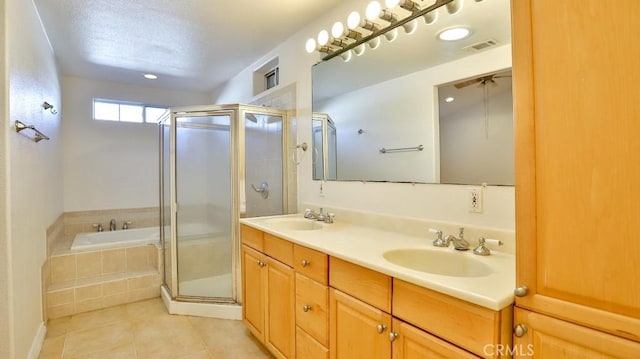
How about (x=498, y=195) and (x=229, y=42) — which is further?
(x=229, y=42)

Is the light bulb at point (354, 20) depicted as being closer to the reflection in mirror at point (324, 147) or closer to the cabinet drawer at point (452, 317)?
the reflection in mirror at point (324, 147)

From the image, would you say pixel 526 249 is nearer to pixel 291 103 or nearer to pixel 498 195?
pixel 498 195

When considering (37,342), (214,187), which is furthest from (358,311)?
(37,342)

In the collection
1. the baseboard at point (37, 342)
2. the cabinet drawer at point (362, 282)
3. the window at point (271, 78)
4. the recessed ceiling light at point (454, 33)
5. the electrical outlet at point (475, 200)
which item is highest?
the window at point (271, 78)

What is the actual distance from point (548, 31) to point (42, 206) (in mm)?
3360

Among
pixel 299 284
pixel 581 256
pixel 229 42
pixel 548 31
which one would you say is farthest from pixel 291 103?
pixel 581 256

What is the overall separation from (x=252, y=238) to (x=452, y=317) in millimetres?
1491

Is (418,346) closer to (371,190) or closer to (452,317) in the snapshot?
(452,317)

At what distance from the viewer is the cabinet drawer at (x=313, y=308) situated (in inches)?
57.1

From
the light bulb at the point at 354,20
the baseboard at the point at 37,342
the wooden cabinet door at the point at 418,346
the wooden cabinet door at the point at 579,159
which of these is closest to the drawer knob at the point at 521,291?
the wooden cabinet door at the point at 579,159

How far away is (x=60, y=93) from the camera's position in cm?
362

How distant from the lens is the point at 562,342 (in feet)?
2.49

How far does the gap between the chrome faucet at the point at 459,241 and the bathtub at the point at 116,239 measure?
301 centimetres

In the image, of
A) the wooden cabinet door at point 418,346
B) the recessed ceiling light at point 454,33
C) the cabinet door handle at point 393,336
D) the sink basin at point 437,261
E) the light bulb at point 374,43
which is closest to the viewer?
the wooden cabinet door at point 418,346
